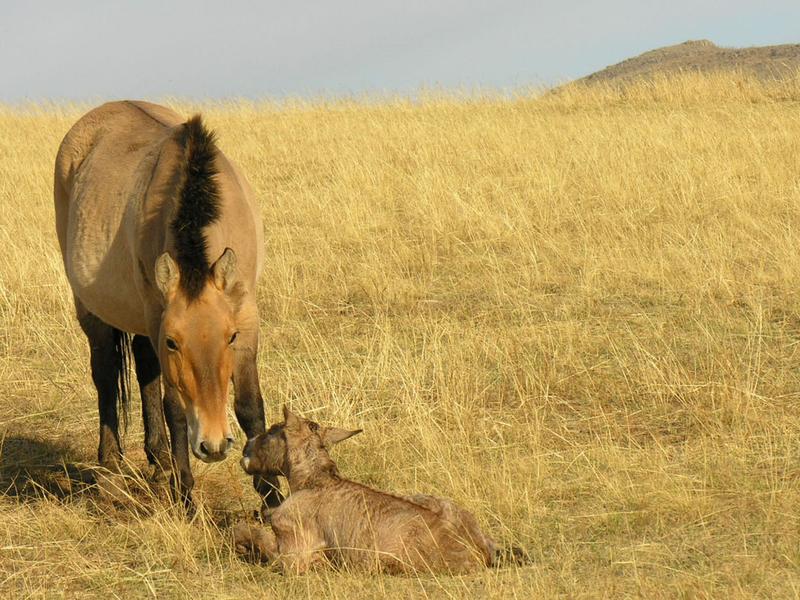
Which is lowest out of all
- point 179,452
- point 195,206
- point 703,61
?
point 179,452

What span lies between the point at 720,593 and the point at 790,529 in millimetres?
663

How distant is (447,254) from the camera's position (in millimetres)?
9242

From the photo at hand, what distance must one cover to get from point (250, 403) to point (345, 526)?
0.90 metres

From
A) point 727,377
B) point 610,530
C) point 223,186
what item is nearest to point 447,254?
point 727,377

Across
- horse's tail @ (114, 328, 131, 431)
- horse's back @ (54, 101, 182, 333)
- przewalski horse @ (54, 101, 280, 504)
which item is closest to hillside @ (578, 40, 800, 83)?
horse's back @ (54, 101, 182, 333)

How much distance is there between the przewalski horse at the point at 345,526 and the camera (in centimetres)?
385

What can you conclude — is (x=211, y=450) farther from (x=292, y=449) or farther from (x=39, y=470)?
(x=39, y=470)

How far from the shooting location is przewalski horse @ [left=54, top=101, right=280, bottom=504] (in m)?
4.14

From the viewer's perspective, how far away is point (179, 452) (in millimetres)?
4777

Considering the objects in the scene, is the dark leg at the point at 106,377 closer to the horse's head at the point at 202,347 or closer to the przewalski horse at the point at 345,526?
the horse's head at the point at 202,347

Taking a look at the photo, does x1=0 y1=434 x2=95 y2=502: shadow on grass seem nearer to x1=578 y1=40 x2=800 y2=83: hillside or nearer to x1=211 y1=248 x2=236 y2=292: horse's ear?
x1=211 y1=248 x2=236 y2=292: horse's ear

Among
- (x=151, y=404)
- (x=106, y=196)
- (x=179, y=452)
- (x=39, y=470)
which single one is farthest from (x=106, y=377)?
(x=179, y=452)

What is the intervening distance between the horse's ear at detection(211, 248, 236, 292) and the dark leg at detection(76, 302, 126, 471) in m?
1.67

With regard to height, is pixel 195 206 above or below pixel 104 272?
above
